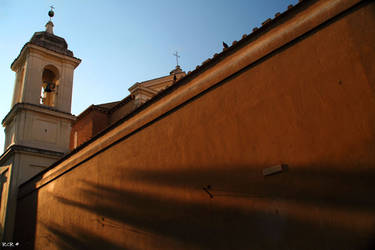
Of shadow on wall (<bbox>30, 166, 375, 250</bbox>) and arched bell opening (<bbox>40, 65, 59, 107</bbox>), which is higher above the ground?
arched bell opening (<bbox>40, 65, 59, 107</bbox>)

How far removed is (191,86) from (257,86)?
1.63 m

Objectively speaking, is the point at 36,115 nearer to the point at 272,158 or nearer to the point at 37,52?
the point at 37,52

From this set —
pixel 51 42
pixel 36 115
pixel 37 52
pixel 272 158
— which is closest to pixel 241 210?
pixel 272 158

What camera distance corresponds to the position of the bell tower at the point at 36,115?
14.2 metres

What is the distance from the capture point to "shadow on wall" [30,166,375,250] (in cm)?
412

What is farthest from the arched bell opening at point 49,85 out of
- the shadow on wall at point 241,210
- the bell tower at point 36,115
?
the shadow on wall at point 241,210

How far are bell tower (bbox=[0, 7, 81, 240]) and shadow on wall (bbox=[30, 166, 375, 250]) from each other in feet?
23.2

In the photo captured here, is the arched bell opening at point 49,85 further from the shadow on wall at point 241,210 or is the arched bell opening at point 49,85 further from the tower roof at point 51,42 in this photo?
the shadow on wall at point 241,210

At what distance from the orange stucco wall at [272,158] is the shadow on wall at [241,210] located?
0.01 meters

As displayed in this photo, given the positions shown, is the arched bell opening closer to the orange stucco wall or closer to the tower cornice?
the tower cornice

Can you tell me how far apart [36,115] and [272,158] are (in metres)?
12.7

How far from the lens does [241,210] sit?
17.2 ft

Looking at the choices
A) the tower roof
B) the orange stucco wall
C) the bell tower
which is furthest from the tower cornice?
the orange stucco wall

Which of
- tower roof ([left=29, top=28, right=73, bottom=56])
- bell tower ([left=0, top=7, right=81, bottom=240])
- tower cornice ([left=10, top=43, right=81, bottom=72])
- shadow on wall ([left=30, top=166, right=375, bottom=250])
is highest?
tower roof ([left=29, top=28, right=73, bottom=56])
